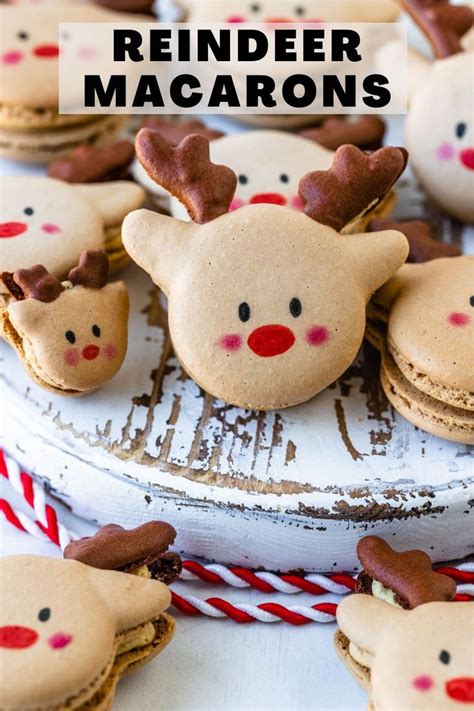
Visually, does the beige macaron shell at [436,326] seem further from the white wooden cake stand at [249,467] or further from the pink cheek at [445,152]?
the pink cheek at [445,152]

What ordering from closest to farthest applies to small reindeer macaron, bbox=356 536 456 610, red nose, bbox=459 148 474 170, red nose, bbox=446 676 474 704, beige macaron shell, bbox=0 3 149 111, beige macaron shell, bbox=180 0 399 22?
red nose, bbox=446 676 474 704 < small reindeer macaron, bbox=356 536 456 610 < red nose, bbox=459 148 474 170 < beige macaron shell, bbox=0 3 149 111 < beige macaron shell, bbox=180 0 399 22

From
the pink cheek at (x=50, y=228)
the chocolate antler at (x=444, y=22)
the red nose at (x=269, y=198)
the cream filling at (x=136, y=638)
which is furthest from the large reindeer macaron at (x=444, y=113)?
the cream filling at (x=136, y=638)

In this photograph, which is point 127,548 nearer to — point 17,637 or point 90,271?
point 17,637

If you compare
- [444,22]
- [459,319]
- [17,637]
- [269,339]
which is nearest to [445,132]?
[444,22]

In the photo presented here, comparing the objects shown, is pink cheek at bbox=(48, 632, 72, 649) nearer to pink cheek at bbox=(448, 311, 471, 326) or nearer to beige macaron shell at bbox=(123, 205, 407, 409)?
beige macaron shell at bbox=(123, 205, 407, 409)

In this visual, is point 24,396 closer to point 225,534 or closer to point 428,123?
point 225,534

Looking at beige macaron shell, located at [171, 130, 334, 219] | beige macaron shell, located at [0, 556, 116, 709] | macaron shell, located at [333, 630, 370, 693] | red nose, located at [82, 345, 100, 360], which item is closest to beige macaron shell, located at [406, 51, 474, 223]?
beige macaron shell, located at [171, 130, 334, 219]
